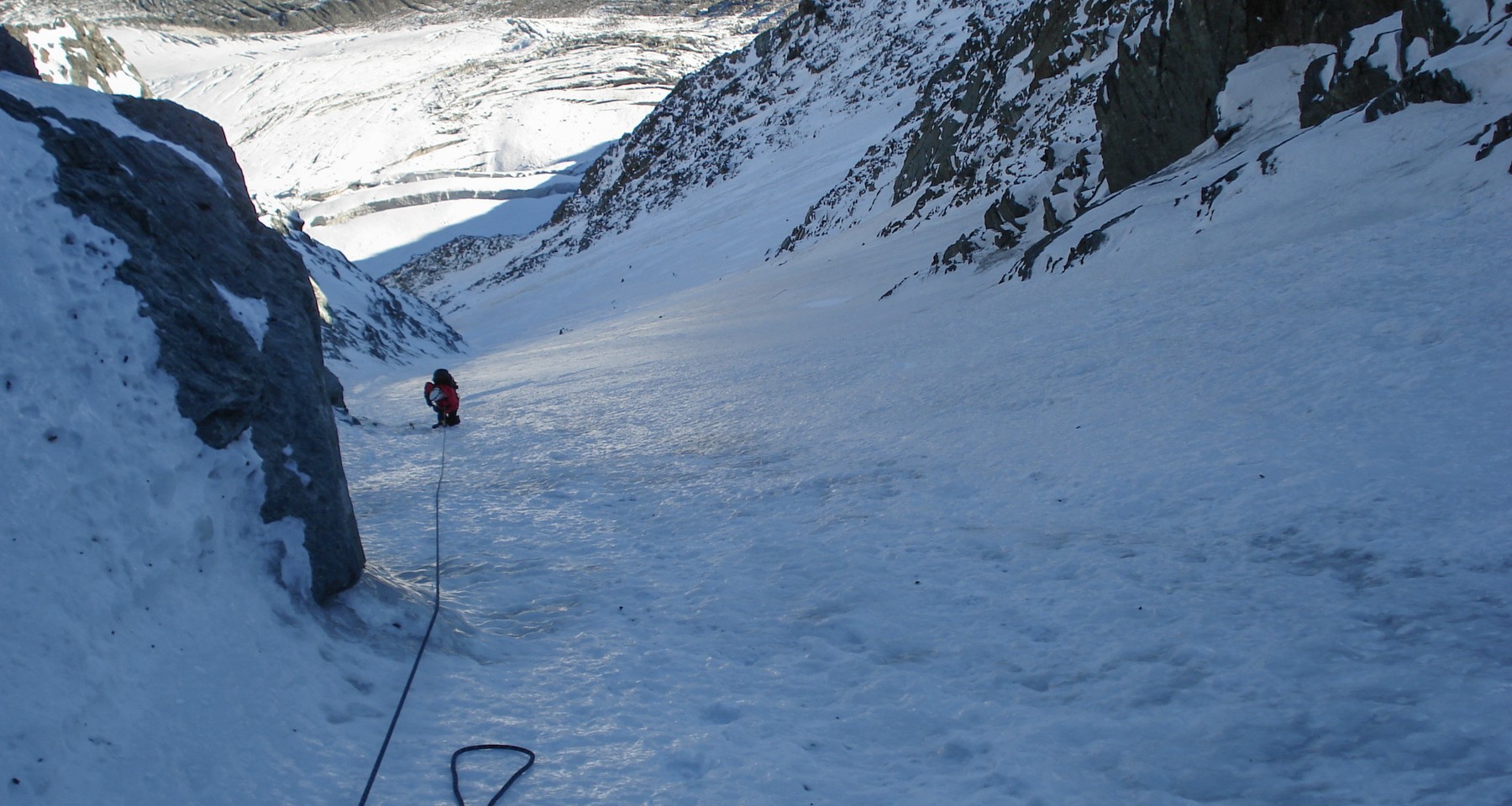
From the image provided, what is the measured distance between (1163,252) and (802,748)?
6.07m

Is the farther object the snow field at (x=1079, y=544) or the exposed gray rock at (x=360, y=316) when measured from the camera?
the exposed gray rock at (x=360, y=316)

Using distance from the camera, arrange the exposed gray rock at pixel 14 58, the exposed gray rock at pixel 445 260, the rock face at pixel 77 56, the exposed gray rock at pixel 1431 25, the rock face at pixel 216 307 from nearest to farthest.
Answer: the rock face at pixel 216 307
the exposed gray rock at pixel 14 58
the exposed gray rock at pixel 1431 25
the rock face at pixel 77 56
the exposed gray rock at pixel 445 260

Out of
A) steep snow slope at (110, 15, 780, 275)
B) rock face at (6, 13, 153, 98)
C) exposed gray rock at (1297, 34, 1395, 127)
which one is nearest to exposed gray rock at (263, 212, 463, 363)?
rock face at (6, 13, 153, 98)

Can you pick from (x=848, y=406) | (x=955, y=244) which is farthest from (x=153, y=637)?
(x=955, y=244)

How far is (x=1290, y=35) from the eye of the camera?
9000 mm

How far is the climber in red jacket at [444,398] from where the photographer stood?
328 inches

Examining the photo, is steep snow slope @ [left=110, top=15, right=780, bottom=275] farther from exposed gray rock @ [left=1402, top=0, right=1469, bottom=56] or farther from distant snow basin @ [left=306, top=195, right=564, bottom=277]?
exposed gray rock @ [left=1402, top=0, right=1469, bottom=56]

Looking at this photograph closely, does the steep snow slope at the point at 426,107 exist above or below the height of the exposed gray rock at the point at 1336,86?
above

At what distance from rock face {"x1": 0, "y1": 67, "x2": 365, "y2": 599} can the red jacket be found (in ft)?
15.1

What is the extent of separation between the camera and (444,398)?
8312mm

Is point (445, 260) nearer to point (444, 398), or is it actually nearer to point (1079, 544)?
point (444, 398)

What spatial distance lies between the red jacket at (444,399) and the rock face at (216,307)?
4614mm

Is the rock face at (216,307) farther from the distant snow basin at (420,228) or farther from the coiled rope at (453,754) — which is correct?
the distant snow basin at (420,228)

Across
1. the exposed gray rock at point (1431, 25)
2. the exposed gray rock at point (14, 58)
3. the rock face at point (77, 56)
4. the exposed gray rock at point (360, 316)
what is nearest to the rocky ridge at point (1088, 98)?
the exposed gray rock at point (1431, 25)
